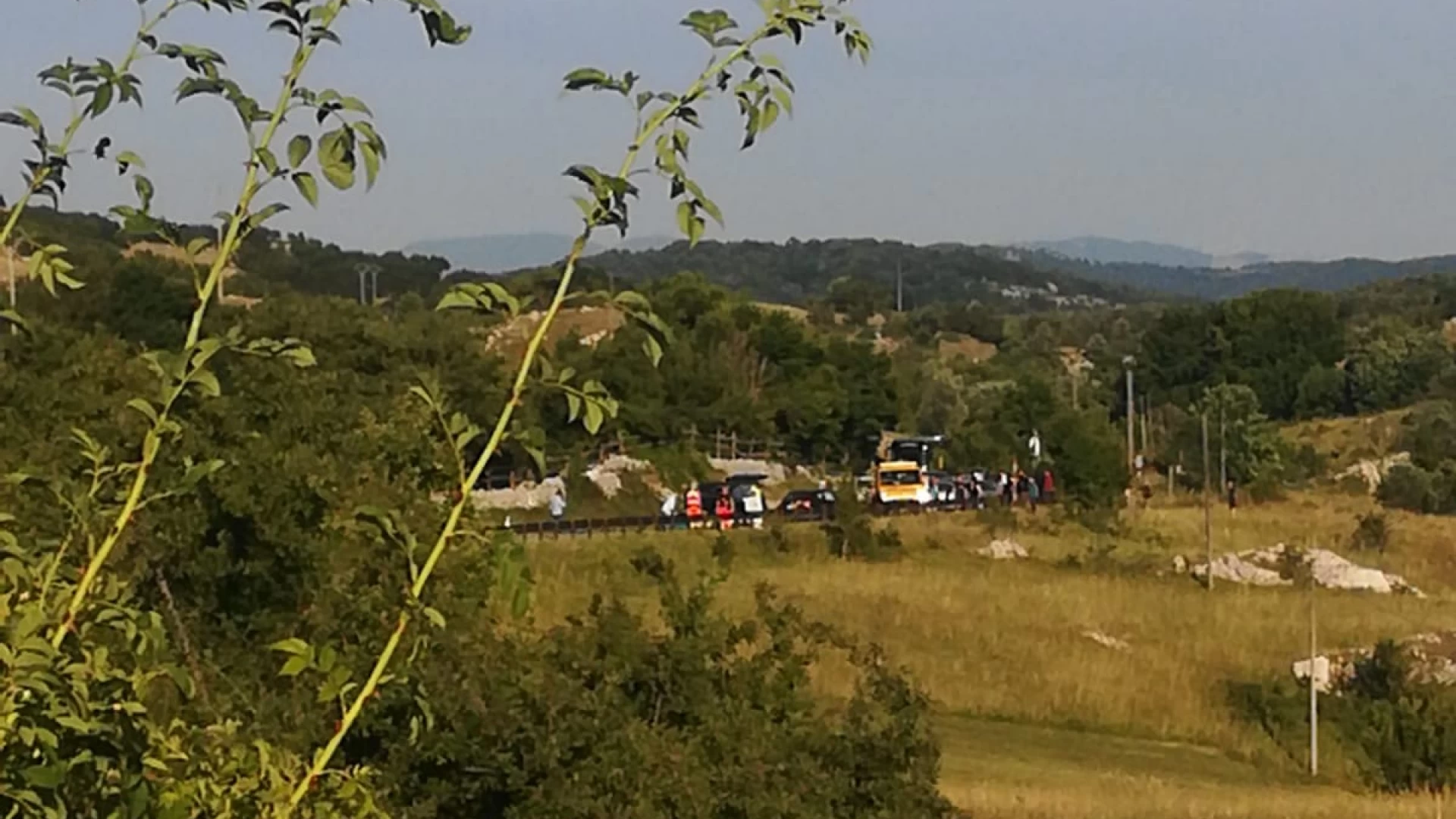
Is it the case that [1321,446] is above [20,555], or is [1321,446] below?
below

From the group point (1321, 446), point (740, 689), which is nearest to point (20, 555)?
point (740, 689)

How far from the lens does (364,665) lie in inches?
163

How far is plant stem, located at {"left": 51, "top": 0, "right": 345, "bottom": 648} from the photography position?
319 cm

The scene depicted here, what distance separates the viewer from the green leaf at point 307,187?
3.08 meters

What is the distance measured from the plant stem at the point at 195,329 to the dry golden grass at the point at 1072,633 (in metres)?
19.4

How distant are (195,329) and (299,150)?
322 mm

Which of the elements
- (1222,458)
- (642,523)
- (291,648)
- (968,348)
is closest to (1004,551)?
(642,523)

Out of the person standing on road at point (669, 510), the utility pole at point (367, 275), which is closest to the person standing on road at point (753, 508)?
the person standing on road at point (669, 510)

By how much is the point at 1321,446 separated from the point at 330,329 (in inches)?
2585

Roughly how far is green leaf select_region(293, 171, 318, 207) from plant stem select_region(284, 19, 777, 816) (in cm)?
38

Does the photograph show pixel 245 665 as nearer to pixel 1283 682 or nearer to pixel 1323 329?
pixel 1283 682

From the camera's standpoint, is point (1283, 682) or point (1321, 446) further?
point (1321, 446)

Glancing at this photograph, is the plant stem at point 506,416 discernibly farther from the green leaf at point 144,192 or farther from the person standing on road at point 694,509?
the person standing on road at point 694,509

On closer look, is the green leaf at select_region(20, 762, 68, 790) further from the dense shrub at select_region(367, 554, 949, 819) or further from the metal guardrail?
the metal guardrail
